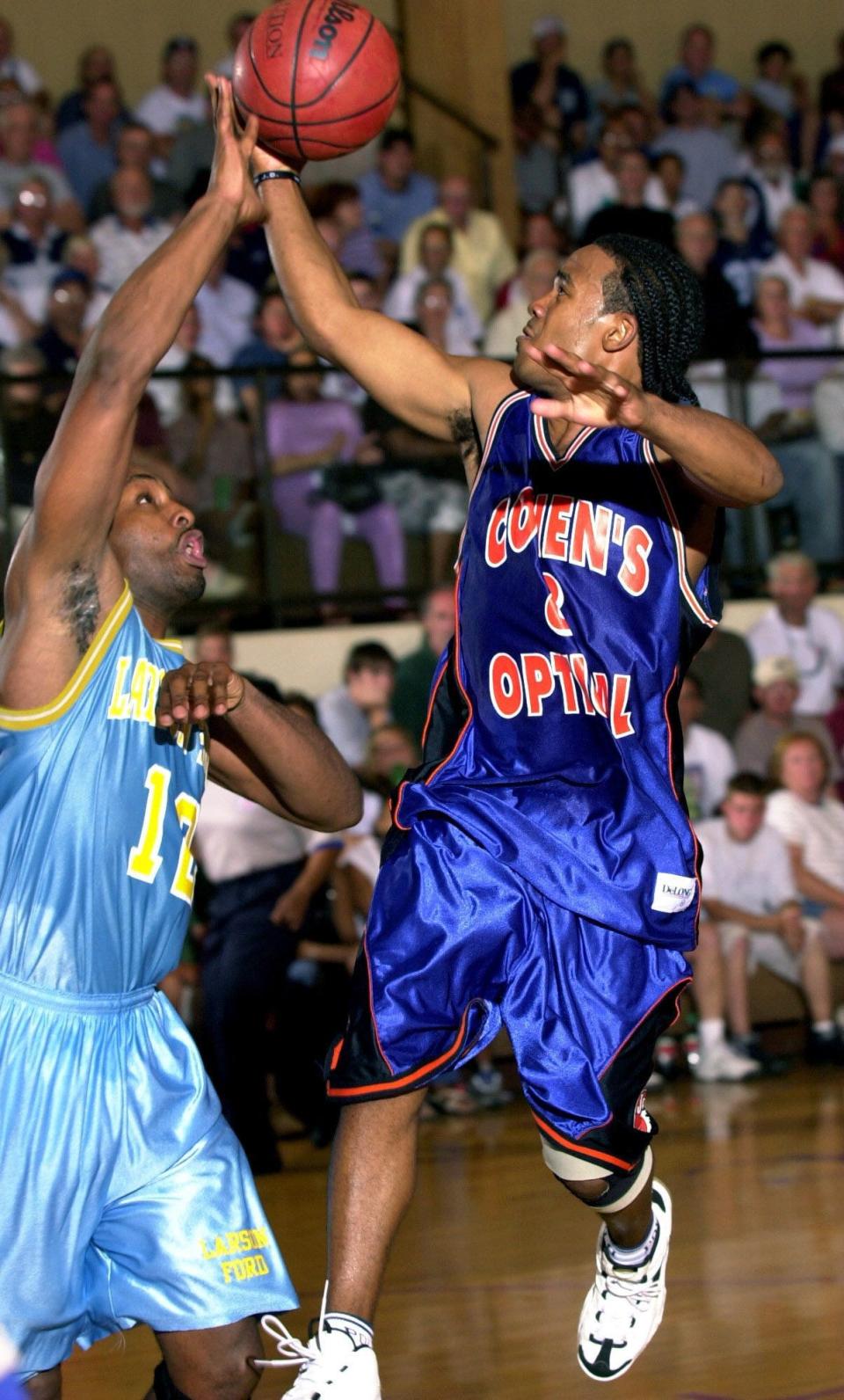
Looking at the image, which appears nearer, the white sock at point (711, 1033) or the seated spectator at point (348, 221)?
the white sock at point (711, 1033)

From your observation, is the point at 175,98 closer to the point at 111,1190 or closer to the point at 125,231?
the point at 125,231

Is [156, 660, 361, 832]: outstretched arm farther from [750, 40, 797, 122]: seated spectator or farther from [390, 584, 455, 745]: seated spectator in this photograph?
[750, 40, 797, 122]: seated spectator

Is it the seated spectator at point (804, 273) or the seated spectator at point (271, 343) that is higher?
the seated spectator at point (804, 273)

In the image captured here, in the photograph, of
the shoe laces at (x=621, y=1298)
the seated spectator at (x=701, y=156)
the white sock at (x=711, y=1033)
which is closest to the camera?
the shoe laces at (x=621, y=1298)

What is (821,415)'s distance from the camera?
10359mm

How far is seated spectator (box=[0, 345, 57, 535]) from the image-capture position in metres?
8.80

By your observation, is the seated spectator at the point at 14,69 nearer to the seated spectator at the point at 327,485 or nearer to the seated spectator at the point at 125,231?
the seated spectator at the point at 125,231

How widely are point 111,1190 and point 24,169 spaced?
8467 mm

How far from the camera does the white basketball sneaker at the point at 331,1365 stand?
3.21 meters

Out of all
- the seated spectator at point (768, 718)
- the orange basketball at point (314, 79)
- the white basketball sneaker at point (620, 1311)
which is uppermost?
the orange basketball at point (314, 79)

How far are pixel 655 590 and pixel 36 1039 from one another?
1.47 meters

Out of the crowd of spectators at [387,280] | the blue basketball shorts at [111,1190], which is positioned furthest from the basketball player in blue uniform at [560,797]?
the crowd of spectators at [387,280]

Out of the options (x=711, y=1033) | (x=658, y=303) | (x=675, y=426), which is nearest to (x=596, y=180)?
(x=711, y=1033)

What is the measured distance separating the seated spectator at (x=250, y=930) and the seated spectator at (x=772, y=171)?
7277 mm
